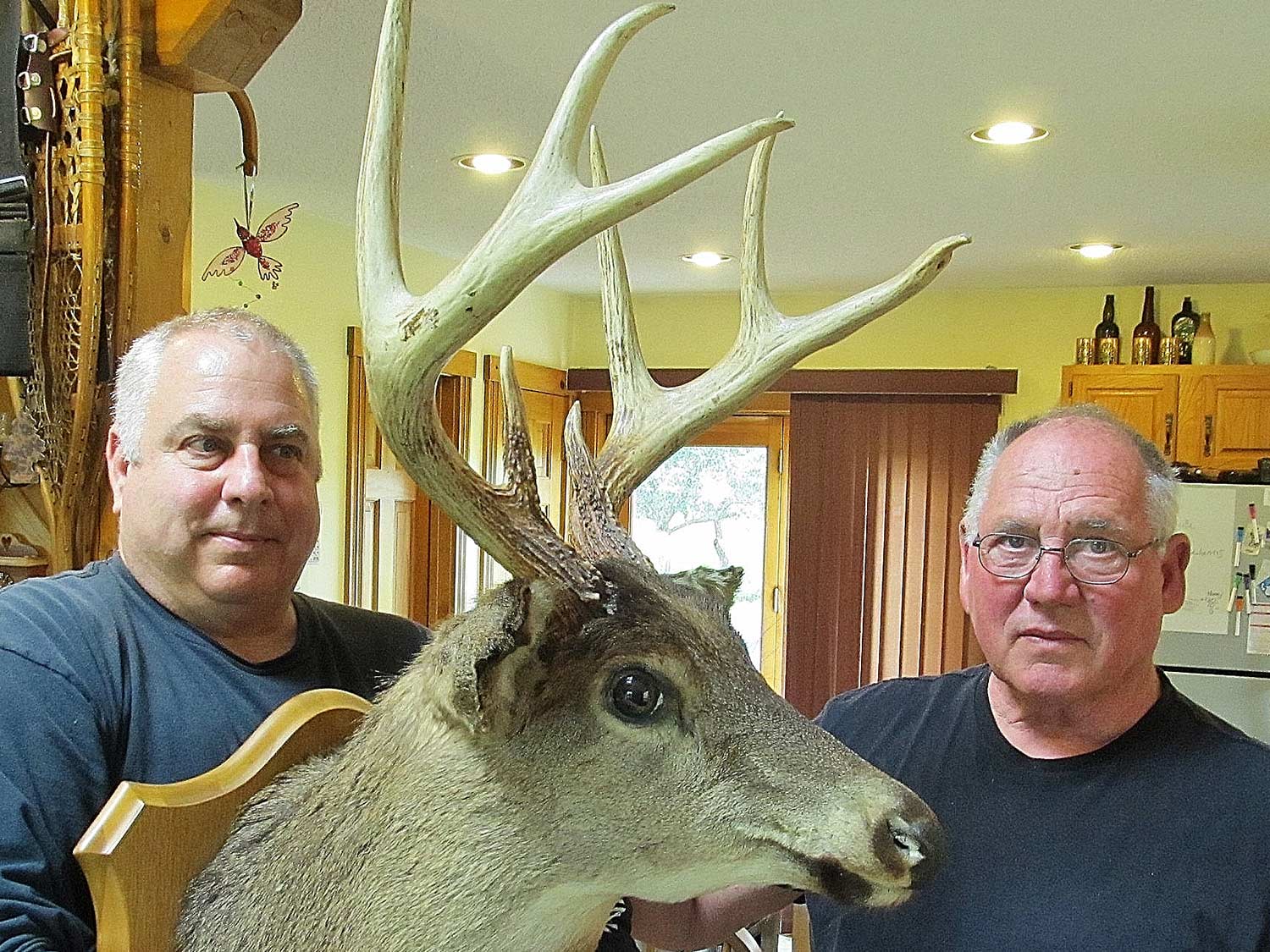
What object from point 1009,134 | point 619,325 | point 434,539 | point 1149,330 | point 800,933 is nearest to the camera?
point 619,325

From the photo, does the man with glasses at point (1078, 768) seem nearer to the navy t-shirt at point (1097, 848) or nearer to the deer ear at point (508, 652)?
the navy t-shirt at point (1097, 848)

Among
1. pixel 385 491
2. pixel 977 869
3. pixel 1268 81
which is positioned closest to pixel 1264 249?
pixel 1268 81

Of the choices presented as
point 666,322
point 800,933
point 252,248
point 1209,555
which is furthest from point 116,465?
point 666,322

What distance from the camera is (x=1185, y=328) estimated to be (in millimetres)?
5270

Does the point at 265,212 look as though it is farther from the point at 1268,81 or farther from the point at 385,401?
the point at 385,401

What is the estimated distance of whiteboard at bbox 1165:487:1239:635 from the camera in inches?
198

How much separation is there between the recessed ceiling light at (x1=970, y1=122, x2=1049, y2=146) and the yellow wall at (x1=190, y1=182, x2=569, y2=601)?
192 centimetres

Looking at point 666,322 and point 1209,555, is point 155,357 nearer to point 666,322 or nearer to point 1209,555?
point 1209,555

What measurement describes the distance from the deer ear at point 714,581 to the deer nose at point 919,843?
301 millimetres

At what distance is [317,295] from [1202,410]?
385cm

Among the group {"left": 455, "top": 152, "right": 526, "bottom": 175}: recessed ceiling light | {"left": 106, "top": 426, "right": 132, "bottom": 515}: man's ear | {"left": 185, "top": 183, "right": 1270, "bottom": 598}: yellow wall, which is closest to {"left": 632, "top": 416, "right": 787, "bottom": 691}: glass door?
{"left": 185, "top": 183, "right": 1270, "bottom": 598}: yellow wall

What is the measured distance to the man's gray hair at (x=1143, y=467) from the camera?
1.41 m

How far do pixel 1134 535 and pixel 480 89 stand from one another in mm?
2021

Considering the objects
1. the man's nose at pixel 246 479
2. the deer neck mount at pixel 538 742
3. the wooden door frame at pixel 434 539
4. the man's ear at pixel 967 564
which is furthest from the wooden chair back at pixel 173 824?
the wooden door frame at pixel 434 539
